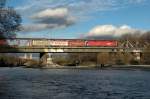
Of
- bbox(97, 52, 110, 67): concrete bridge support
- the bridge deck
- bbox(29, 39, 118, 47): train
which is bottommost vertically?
bbox(97, 52, 110, 67): concrete bridge support

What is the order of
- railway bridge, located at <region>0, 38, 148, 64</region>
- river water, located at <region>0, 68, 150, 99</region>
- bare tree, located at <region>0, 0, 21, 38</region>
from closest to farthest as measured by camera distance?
river water, located at <region>0, 68, 150, 99</region>
bare tree, located at <region>0, 0, 21, 38</region>
railway bridge, located at <region>0, 38, 148, 64</region>

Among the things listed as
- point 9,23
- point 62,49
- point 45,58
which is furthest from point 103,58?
point 9,23

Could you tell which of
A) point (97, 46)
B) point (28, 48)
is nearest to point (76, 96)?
point (28, 48)

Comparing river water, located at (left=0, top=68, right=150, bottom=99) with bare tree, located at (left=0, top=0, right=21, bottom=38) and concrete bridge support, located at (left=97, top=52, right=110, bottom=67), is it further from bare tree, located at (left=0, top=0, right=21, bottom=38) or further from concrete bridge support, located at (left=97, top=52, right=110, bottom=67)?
concrete bridge support, located at (left=97, top=52, right=110, bottom=67)

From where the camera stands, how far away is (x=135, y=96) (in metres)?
40.2

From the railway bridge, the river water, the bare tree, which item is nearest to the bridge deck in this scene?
the railway bridge

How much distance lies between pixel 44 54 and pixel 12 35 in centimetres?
7245

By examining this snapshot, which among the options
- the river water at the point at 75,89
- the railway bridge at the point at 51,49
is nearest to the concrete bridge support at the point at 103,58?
the railway bridge at the point at 51,49

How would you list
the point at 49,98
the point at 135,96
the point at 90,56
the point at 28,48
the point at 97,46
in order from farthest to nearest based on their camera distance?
the point at 90,56
the point at 97,46
the point at 28,48
the point at 135,96
the point at 49,98

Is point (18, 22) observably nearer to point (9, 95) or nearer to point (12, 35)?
point (12, 35)

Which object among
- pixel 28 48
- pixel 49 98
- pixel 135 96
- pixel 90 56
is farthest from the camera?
pixel 90 56

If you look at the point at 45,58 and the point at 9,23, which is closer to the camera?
the point at 9,23

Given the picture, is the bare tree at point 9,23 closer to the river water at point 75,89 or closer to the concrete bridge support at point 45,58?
the river water at point 75,89

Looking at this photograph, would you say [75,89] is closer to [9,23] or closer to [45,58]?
[9,23]
